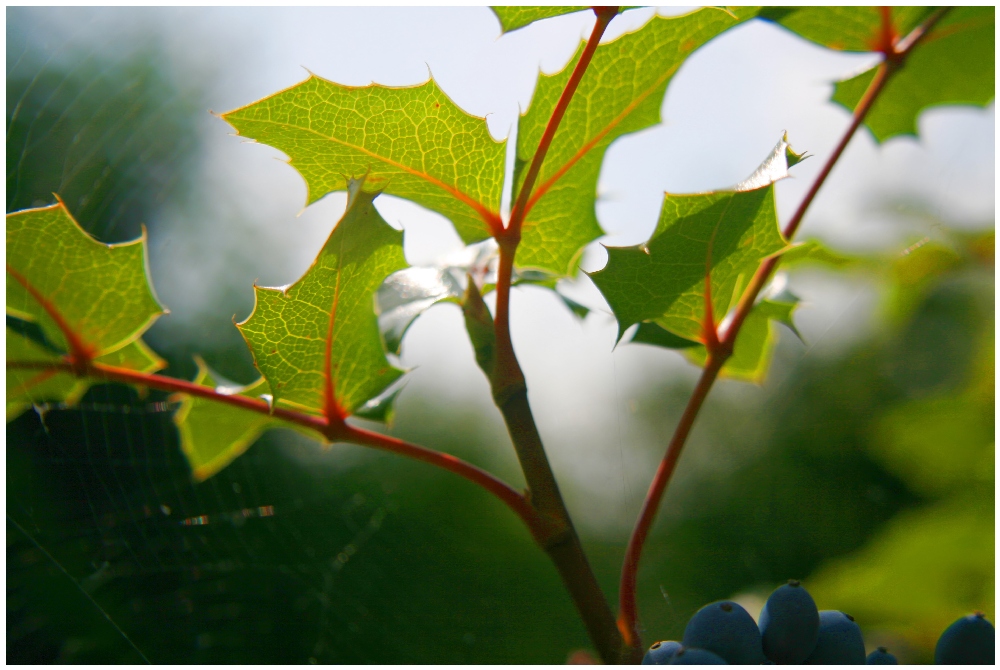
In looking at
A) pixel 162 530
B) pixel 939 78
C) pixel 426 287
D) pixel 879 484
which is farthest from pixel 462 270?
pixel 879 484

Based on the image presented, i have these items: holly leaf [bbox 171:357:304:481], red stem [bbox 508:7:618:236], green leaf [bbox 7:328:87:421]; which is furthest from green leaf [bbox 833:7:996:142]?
green leaf [bbox 7:328:87:421]

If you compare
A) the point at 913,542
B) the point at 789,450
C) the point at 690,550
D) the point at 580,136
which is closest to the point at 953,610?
the point at 913,542

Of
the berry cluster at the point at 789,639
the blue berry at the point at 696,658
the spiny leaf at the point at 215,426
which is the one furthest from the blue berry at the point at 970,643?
the spiny leaf at the point at 215,426

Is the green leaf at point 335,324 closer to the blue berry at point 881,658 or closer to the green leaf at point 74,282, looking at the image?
the green leaf at point 74,282

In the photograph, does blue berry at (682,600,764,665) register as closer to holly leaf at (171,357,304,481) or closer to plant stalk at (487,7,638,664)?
plant stalk at (487,7,638,664)

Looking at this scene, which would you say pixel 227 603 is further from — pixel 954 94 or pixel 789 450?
pixel 789 450

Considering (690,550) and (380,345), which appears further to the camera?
(690,550)

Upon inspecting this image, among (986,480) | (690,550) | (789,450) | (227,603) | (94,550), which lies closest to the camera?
(94,550)
